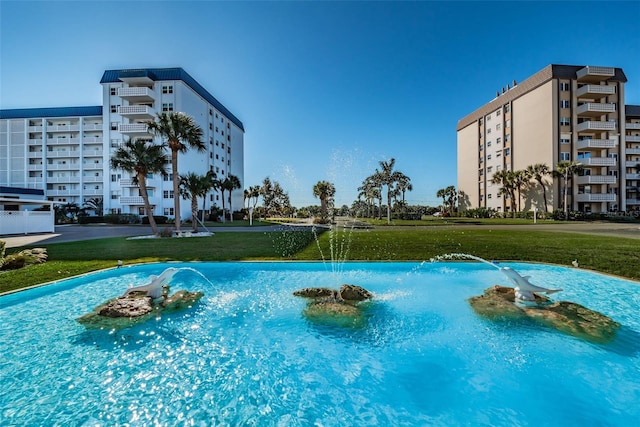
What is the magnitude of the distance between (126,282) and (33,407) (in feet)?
21.9

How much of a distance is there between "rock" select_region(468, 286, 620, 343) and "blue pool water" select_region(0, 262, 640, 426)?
286mm

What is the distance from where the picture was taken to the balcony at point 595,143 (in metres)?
41.5

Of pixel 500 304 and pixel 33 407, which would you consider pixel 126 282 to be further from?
pixel 500 304

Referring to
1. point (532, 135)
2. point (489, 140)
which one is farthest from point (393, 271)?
point (489, 140)

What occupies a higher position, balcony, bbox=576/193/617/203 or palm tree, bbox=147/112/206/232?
palm tree, bbox=147/112/206/232

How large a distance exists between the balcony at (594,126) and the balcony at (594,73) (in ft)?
21.4

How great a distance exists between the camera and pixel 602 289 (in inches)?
344

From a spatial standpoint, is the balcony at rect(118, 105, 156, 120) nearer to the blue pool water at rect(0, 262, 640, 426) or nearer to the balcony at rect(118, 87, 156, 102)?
the balcony at rect(118, 87, 156, 102)

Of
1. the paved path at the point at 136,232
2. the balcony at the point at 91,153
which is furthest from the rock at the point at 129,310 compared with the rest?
the balcony at the point at 91,153

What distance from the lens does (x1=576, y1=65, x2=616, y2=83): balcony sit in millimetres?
41250

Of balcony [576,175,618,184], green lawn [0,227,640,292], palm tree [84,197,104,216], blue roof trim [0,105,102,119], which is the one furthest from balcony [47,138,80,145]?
balcony [576,175,618,184]

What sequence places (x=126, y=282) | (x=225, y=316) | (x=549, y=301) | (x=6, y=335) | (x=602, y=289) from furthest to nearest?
(x=126, y=282)
(x=602, y=289)
(x=549, y=301)
(x=225, y=316)
(x=6, y=335)

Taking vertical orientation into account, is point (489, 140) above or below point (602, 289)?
above

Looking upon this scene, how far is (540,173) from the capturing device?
42.7 metres
